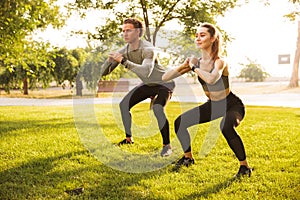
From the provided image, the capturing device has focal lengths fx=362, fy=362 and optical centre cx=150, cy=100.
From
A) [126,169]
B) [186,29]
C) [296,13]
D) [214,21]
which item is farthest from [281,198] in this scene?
[296,13]

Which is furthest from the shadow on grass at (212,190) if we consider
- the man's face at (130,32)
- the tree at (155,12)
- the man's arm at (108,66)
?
the tree at (155,12)

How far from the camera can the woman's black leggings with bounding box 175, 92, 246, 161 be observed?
4121mm

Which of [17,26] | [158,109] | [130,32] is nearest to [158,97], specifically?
[158,109]

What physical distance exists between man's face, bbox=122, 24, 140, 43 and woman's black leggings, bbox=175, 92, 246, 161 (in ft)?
4.61

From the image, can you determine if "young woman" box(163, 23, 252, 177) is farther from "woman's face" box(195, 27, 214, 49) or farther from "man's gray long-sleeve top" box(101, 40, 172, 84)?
"man's gray long-sleeve top" box(101, 40, 172, 84)

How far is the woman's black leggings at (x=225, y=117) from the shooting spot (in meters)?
4.12

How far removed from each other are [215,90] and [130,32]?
1.62 metres

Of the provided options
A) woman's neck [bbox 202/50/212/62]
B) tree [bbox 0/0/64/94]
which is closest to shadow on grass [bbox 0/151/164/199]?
woman's neck [bbox 202/50/212/62]

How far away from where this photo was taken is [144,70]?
16.2 feet

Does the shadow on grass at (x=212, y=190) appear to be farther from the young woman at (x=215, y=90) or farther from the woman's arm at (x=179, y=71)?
the woman's arm at (x=179, y=71)

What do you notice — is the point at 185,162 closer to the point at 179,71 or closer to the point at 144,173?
the point at 144,173

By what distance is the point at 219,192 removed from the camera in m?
3.69

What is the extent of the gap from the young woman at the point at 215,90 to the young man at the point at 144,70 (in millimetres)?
711

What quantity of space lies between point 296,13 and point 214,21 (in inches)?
427
